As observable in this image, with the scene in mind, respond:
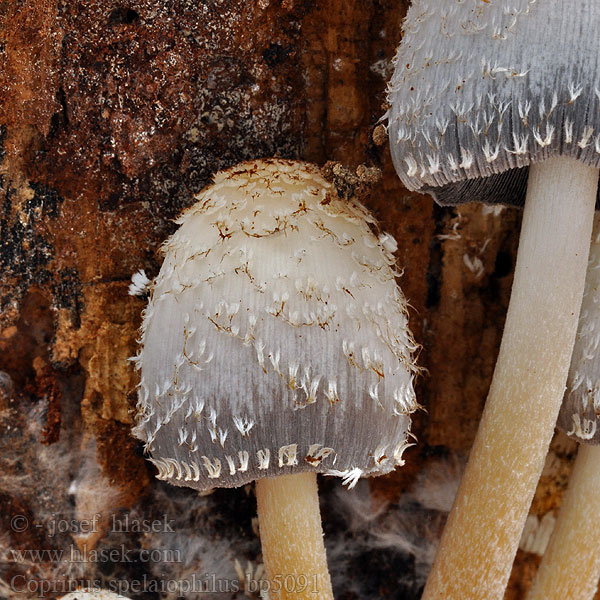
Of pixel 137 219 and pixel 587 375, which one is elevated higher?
pixel 137 219

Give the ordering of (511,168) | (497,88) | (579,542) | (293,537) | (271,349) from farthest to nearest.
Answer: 1. (579,542)
2. (293,537)
3. (511,168)
4. (271,349)
5. (497,88)

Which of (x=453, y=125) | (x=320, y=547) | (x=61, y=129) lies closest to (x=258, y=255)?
(x=453, y=125)

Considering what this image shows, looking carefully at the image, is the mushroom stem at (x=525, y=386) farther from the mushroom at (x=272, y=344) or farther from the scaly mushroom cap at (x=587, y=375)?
the mushroom at (x=272, y=344)

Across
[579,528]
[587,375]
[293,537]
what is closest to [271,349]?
[293,537]

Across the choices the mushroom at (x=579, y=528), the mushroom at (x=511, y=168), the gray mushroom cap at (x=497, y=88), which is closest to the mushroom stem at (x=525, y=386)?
the mushroom at (x=511, y=168)

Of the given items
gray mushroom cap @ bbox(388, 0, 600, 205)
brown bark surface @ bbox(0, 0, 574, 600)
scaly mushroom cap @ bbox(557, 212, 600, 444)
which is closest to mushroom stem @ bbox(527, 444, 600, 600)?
scaly mushroom cap @ bbox(557, 212, 600, 444)

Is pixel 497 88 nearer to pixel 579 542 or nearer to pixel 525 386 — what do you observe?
pixel 525 386
